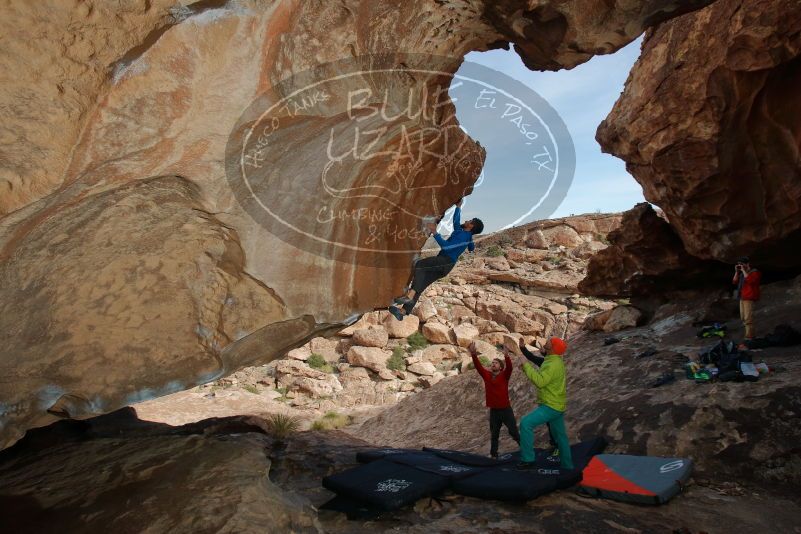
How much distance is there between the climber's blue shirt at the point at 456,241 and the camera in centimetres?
721

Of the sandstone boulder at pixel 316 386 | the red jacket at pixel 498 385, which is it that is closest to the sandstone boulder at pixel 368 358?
the sandstone boulder at pixel 316 386

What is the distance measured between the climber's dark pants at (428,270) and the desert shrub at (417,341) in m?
15.9

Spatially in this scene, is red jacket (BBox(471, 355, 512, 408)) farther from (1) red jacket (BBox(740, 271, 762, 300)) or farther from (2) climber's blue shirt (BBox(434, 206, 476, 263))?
(1) red jacket (BBox(740, 271, 762, 300))

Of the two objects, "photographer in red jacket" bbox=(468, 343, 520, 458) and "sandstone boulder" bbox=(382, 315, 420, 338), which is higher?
"sandstone boulder" bbox=(382, 315, 420, 338)

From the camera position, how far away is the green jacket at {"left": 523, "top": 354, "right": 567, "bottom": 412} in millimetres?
5536

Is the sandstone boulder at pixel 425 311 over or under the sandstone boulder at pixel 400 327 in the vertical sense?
over

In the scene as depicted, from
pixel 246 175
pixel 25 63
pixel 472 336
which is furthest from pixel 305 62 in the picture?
pixel 472 336

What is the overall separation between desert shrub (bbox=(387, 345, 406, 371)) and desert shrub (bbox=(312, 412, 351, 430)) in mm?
4954

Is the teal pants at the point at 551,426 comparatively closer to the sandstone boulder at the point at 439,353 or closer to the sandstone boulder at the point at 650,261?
the sandstone boulder at the point at 650,261

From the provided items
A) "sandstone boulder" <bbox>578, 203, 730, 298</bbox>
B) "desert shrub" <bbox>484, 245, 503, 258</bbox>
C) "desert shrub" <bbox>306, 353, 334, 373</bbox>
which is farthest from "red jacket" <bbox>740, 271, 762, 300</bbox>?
"desert shrub" <bbox>484, 245, 503, 258</bbox>

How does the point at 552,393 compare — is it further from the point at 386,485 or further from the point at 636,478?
the point at 386,485

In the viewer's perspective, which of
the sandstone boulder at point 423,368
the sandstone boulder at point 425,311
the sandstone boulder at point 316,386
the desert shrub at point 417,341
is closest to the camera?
the sandstone boulder at point 316,386

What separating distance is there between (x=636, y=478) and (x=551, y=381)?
1406 millimetres

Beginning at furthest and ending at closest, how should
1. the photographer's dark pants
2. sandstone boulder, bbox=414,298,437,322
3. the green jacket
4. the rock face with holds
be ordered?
sandstone boulder, bbox=414,298,437,322
the photographer's dark pants
the green jacket
the rock face with holds
